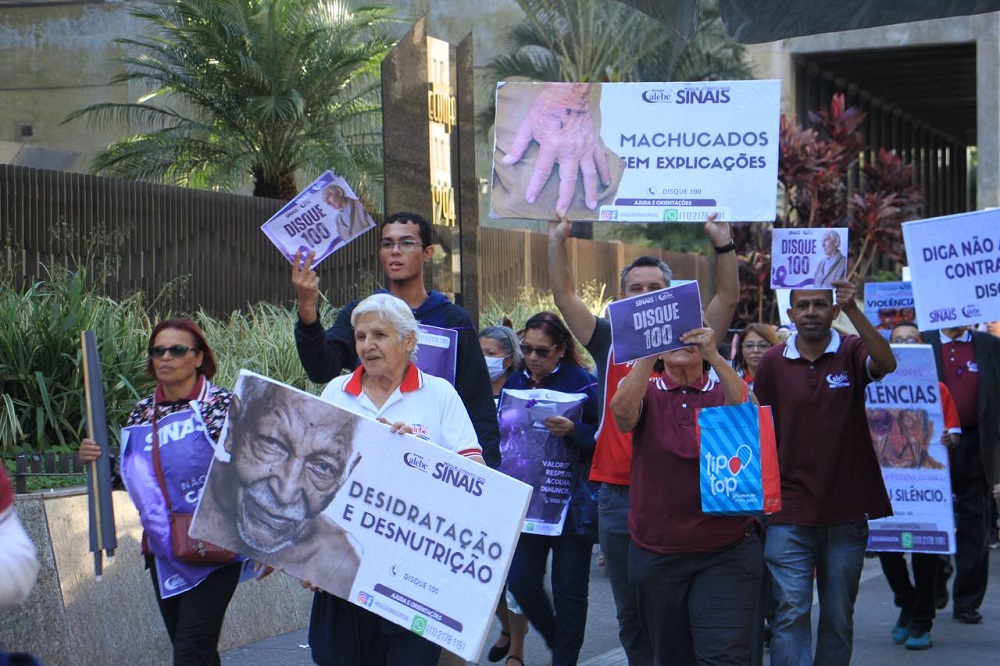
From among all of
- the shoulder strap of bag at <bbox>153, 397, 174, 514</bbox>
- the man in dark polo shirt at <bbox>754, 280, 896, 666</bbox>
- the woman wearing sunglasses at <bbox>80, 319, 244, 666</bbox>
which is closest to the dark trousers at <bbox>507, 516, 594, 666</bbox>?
the man in dark polo shirt at <bbox>754, 280, 896, 666</bbox>

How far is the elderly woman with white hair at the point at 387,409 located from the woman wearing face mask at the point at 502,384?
2663mm

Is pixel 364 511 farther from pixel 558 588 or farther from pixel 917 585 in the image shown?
pixel 917 585

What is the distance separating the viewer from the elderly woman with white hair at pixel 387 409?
4.84 meters

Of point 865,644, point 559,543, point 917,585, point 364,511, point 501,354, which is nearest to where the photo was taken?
point 364,511

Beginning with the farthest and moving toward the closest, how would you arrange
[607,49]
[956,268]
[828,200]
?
[607,49] < [828,200] < [956,268]

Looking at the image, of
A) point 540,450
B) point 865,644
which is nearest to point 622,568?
point 540,450

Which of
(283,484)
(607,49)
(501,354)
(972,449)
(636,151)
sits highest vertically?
(607,49)

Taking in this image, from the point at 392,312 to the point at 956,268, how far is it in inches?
159

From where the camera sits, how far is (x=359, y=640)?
487 cm

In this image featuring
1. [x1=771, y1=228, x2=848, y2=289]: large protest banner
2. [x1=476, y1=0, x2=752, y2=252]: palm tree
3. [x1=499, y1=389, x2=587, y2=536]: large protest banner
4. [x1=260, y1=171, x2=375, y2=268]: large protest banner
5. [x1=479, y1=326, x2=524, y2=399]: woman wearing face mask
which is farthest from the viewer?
[x1=476, y1=0, x2=752, y2=252]: palm tree

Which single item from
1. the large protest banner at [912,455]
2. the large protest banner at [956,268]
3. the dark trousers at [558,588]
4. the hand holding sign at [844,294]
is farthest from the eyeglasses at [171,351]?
the large protest banner at [912,455]

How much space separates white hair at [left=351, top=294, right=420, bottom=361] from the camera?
194 inches

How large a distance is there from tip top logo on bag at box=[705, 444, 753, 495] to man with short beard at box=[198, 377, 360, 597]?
1382 mm

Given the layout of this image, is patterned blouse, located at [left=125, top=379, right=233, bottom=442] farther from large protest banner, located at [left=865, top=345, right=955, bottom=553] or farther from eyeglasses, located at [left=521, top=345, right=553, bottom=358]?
large protest banner, located at [left=865, top=345, right=955, bottom=553]
